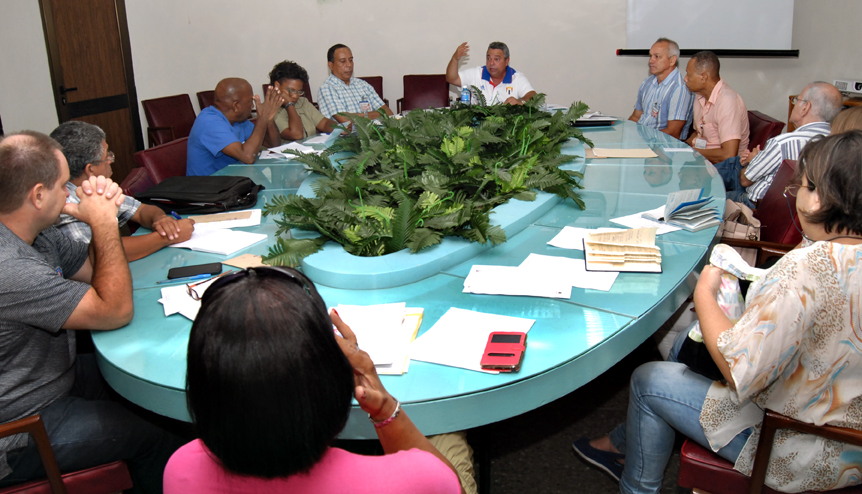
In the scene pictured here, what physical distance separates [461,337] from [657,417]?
59cm

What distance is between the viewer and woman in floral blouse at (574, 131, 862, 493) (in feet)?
4.05

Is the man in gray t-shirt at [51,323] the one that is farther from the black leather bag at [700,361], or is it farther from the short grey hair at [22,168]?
the black leather bag at [700,361]

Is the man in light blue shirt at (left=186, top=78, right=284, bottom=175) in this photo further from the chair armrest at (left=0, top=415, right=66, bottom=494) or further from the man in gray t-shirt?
the chair armrest at (left=0, top=415, right=66, bottom=494)

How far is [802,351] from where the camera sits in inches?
50.8

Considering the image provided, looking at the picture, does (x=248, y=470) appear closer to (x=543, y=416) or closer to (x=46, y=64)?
(x=543, y=416)

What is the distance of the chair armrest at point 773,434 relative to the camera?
1224 millimetres

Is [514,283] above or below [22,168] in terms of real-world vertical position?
below

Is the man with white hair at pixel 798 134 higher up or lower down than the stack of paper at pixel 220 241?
higher up

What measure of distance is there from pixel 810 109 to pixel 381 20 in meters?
4.99

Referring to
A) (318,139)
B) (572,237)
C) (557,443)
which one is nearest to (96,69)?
(318,139)

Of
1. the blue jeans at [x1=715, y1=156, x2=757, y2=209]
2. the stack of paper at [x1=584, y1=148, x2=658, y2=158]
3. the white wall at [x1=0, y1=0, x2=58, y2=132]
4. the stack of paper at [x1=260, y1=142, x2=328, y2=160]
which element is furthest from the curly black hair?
the blue jeans at [x1=715, y1=156, x2=757, y2=209]

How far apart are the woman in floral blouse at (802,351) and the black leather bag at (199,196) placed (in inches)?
78.0

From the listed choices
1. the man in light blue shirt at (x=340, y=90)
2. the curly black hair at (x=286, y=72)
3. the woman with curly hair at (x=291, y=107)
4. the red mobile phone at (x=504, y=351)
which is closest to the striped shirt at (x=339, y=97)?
the man in light blue shirt at (x=340, y=90)

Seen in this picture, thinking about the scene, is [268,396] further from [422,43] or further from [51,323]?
[422,43]
